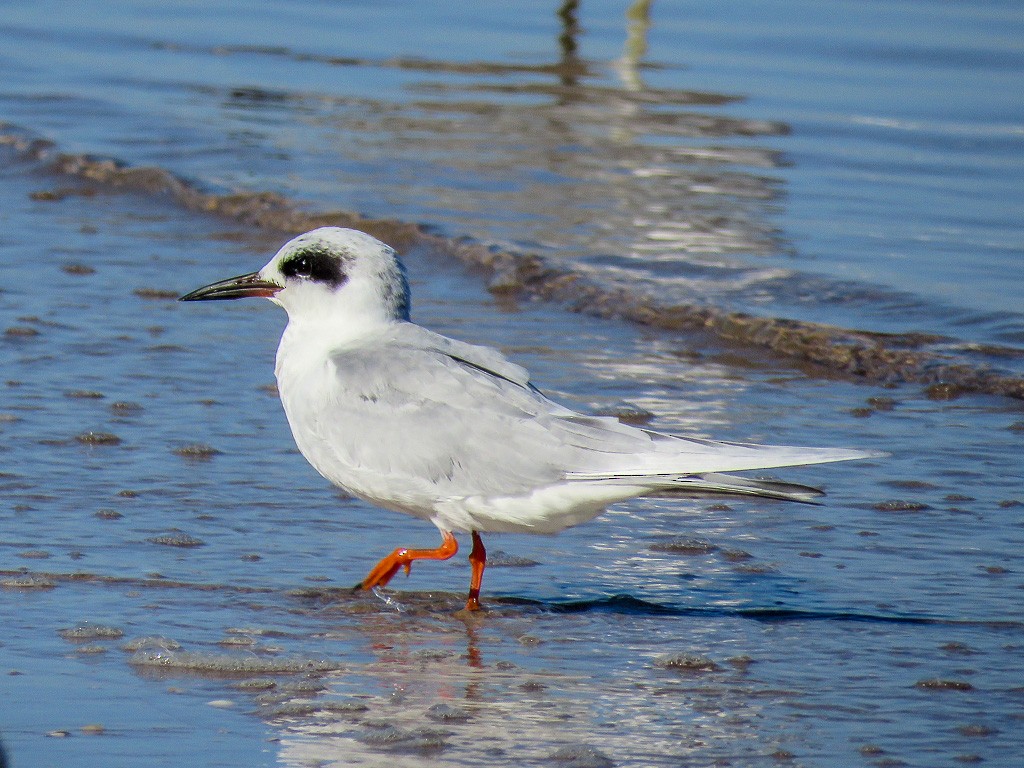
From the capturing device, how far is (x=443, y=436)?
4.73m

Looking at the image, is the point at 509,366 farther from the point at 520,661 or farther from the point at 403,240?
the point at 403,240

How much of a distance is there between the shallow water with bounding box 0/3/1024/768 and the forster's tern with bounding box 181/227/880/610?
29 centimetres

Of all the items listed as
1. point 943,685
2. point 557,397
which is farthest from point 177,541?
point 943,685

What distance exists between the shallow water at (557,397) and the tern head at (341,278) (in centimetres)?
71

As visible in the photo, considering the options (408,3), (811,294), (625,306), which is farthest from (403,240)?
(408,3)

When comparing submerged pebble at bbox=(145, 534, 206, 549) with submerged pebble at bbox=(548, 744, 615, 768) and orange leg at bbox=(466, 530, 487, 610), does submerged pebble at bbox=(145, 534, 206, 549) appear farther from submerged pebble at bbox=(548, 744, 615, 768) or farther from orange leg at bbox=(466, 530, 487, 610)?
submerged pebble at bbox=(548, 744, 615, 768)

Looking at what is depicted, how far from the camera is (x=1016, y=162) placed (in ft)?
38.0

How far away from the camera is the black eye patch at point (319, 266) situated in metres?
5.04

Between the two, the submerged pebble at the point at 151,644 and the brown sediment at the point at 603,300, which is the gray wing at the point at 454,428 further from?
the brown sediment at the point at 603,300

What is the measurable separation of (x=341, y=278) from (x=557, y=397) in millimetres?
1872

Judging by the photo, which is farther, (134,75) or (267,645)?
(134,75)

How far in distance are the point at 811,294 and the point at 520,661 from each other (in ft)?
15.1

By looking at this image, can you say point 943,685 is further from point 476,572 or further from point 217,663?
point 217,663

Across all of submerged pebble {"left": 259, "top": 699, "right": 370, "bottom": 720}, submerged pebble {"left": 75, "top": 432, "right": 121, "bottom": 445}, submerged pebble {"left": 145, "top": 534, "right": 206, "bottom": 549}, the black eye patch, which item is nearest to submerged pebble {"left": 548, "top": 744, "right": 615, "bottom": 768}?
submerged pebble {"left": 259, "top": 699, "right": 370, "bottom": 720}
